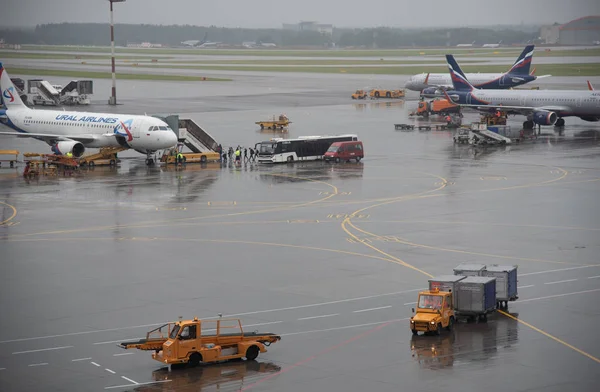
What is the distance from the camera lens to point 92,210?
62.7m

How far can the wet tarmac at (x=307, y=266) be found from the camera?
103ft

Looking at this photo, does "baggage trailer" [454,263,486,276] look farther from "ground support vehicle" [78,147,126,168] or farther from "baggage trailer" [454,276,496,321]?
"ground support vehicle" [78,147,126,168]

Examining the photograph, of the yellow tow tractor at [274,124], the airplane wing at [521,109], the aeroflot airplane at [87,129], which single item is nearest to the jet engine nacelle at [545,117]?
the airplane wing at [521,109]

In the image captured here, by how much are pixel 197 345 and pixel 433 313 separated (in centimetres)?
905

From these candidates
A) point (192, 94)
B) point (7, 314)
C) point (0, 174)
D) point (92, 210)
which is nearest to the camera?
point (7, 314)

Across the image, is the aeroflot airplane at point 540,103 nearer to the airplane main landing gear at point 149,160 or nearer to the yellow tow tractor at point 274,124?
the yellow tow tractor at point 274,124

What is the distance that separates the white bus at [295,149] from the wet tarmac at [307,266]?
1.71 meters

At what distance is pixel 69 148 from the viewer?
85.5m

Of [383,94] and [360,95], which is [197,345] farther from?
[383,94]

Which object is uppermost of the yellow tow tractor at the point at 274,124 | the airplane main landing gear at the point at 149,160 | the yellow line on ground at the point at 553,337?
the yellow tow tractor at the point at 274,124

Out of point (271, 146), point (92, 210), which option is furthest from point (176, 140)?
point (92, 210)

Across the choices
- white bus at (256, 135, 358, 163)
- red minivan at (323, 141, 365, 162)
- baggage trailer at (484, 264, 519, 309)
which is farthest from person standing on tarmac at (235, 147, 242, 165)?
baggage trailer at (484, 264, 519, 309)

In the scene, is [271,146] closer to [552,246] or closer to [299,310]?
[552,246]

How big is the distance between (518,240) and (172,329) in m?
25.6
